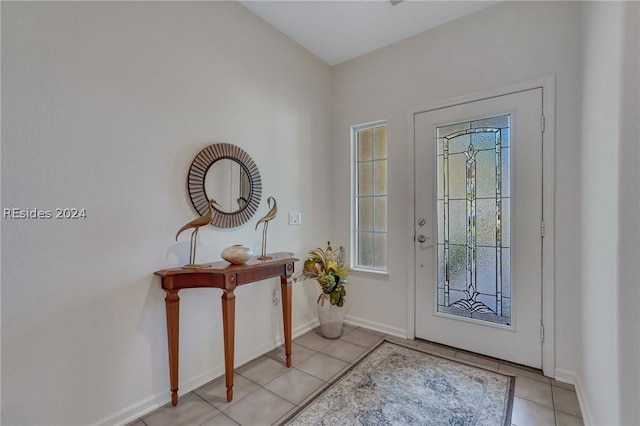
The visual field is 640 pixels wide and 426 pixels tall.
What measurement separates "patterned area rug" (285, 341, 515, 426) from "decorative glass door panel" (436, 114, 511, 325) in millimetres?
512

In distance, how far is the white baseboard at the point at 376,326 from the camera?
9.04ft

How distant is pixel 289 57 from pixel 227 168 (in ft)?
4.48

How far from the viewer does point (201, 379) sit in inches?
79.1

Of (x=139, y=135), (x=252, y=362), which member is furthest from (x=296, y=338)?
(x=139, y=135)

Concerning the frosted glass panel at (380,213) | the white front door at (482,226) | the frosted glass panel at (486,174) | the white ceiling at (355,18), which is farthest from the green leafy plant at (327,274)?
the white ceiling at (355,18)

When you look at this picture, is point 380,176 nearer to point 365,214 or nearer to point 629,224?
point 365,214

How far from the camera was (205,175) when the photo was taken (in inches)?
80.3

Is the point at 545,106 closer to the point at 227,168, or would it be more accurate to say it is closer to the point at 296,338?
the point at 227,168

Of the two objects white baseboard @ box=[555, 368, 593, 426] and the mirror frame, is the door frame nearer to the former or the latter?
white baseboard @ box=[555, 368, 593, 426]

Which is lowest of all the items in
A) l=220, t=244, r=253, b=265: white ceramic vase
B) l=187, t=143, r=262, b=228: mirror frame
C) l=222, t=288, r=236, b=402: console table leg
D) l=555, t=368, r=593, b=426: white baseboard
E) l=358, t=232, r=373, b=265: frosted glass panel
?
l=555, t=368, r=593, b=426: white baseboard

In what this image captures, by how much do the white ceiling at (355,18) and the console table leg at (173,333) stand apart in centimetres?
234

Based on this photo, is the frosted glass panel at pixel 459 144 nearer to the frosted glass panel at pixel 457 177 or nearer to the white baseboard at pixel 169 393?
the frosted glass panel at pixel 457 177

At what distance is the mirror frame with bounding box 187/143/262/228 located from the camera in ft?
6.47

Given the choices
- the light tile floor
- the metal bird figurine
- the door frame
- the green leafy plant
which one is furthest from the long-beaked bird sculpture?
the door frame
